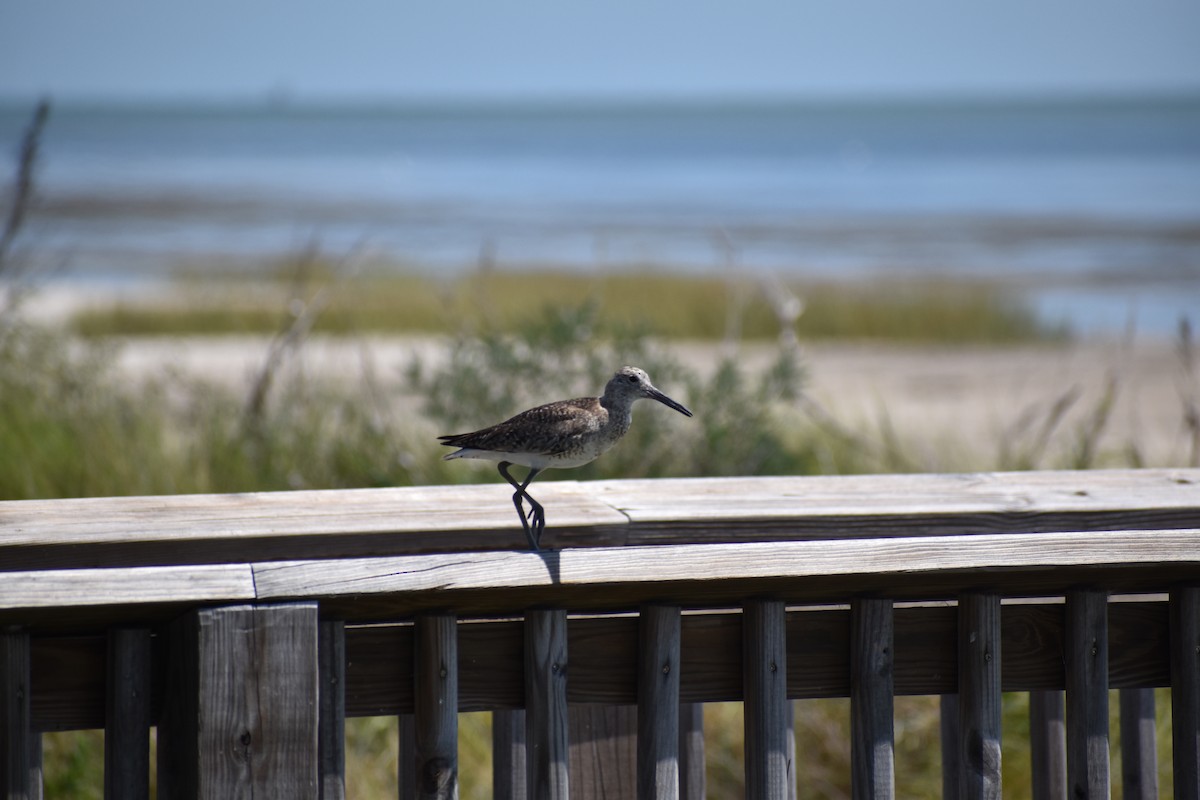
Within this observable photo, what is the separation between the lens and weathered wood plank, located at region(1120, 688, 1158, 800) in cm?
305

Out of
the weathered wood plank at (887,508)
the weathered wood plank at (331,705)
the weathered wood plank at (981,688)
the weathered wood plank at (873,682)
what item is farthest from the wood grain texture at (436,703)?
the weathered wood plank at (981,688)

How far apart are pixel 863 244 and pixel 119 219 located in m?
19.1

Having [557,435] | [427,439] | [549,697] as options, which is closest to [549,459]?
[557,435]

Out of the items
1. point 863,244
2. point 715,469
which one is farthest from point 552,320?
point 863,244

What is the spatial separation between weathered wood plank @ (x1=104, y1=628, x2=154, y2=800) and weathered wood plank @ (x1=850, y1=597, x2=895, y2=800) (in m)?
1.30

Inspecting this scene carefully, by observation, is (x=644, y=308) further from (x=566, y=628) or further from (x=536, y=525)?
(x=566, y=628)

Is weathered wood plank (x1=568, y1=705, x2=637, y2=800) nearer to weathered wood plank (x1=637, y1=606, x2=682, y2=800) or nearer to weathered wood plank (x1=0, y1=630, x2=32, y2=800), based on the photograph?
weathered wood plank (x1=637, y1=606, x2=682, y2=800)

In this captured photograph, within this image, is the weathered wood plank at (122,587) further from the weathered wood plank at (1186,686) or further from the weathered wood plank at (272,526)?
the weathered wood plank at (1186,686)

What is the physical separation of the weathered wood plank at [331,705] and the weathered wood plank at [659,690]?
55 cm

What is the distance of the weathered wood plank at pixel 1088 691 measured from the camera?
242 centimetres

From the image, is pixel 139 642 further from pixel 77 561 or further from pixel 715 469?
pixel 715 469

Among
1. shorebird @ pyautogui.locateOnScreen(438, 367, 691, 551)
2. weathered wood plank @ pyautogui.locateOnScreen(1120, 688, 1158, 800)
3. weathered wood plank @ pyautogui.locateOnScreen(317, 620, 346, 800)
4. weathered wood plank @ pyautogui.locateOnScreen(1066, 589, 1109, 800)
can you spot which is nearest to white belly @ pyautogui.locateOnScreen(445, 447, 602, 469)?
shorebird @ pyautogui.locateOnScreen(438, 367, 691, 551)

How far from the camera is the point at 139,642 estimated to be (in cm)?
215

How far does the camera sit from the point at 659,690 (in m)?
2.30
